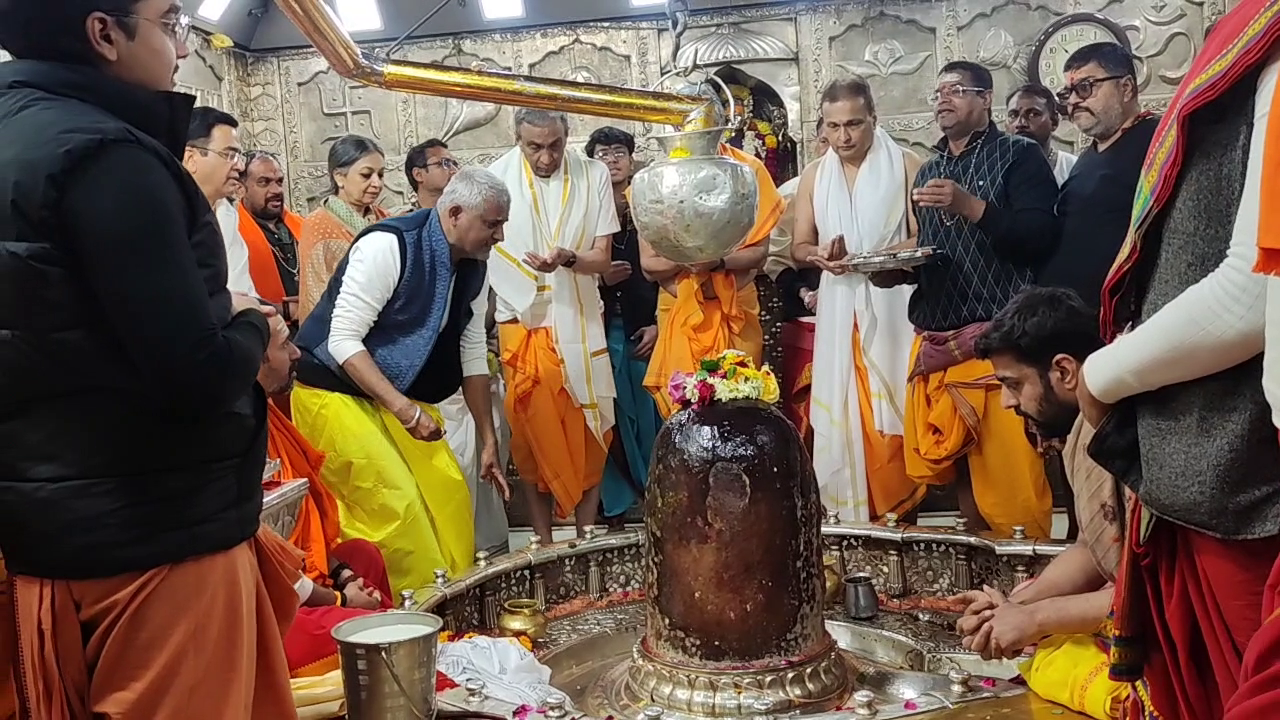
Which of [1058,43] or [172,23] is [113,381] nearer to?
[172,23]

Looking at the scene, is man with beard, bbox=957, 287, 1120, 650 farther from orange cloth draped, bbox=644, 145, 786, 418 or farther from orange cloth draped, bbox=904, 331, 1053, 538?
orange cloth draped, bbox=644, 145, 786, 418

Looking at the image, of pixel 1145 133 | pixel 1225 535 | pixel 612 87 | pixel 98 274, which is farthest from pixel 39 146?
pixel 1145 133

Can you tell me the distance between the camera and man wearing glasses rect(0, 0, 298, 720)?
1.36 meters

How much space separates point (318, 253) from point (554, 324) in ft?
3.21

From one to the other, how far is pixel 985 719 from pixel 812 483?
653mm

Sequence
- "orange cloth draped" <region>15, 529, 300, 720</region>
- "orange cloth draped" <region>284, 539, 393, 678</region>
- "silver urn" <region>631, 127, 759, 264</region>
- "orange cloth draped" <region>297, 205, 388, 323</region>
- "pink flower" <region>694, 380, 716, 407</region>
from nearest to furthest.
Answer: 1. "orange cloth draped" <region>15, 529, 300, 720</region>
2. "silver urn" <region>631, 127, 759, 264</region>
3. "orange cloth draped" <region>284, 539, 393, 678</region>
4. "pink flower" <region>694, 380, 716, 407</region>
5. "orange cloth draped" <region>297, 205, 388, 323</region>

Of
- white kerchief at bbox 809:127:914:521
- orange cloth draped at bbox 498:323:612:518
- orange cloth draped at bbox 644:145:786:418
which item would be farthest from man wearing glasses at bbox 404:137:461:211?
white kerchief at bbox 809:127:914:521

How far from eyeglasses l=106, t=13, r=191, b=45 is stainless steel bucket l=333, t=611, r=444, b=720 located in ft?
3.39

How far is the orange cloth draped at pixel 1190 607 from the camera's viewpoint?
4.48ft

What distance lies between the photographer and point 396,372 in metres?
3.46

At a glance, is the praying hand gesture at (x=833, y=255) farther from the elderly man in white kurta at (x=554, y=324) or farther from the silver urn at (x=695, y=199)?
the silver urn at (x=695, y=199)

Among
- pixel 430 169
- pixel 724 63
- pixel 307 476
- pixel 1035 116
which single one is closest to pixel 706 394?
pixel 307 476

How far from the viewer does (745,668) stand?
8.17 feet

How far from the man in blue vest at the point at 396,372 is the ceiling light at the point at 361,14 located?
489 cm
